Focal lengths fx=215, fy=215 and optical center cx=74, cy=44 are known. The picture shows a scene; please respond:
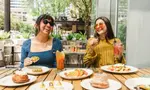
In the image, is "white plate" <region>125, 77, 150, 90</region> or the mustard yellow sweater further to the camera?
the mustard yellow sweater

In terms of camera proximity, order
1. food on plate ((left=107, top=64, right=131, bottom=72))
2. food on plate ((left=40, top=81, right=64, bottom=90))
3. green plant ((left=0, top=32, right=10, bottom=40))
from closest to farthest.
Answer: food on plate ((left=40, top=81, right=64, bottom=90)), food on plate ((left=107, top=64, right=131, bottom=72)), green plant ((left=0, top=32, right=10, bottom=40))

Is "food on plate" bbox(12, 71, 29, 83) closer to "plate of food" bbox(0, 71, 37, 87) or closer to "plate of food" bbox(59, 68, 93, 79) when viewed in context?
"plate of food" bbox(0, 71, 37, 87)

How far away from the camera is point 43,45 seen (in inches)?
94.9

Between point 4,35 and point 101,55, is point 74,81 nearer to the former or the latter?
point 101,55

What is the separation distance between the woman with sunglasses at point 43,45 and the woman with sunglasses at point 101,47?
1.23 feet

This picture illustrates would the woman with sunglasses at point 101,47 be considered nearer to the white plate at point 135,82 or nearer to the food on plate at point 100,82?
the white plate at point 135,82

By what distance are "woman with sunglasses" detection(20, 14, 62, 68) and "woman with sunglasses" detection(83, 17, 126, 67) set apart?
37 cm

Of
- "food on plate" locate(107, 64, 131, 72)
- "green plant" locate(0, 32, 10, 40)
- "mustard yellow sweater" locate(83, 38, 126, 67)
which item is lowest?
"food on plate" locate(107, 64, 131, 72)

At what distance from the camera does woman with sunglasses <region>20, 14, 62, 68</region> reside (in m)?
2.29

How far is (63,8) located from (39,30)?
15.0ft

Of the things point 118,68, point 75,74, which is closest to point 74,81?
point 75,74

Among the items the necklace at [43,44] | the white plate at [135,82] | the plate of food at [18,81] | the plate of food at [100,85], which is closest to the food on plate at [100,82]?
the plate of food at [100,85]

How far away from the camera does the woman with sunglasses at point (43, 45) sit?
7.50 feet

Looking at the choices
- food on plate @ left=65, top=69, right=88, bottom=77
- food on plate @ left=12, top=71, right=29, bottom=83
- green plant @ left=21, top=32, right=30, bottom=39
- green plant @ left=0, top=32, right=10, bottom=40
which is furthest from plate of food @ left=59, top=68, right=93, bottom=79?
green plant @ left=21, top=32, right=30, bottom=39
